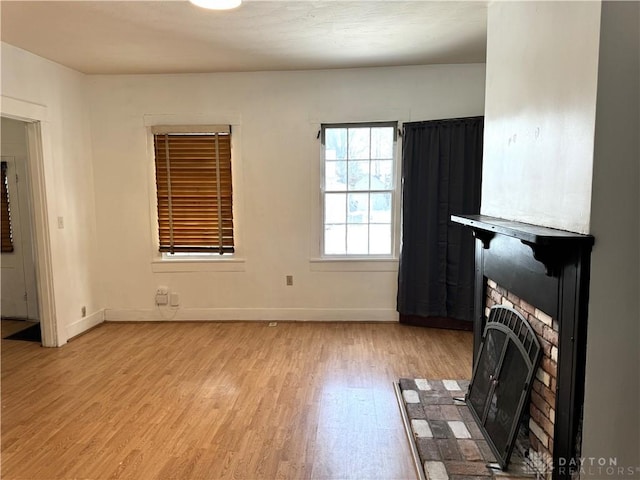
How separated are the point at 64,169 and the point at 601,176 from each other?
4491 millimetres

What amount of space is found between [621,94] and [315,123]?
3.17m

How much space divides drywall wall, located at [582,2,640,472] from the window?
2871 millimetres

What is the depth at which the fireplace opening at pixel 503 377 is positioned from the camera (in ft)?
6.71

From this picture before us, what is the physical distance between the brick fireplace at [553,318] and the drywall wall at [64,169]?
3.85m

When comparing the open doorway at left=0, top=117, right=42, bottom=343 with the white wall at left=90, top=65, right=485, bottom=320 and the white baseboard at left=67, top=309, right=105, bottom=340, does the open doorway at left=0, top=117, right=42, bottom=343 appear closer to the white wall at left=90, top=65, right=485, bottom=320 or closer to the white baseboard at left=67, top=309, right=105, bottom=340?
the white baseboard at left=67, top=309, right=105, bottom=340

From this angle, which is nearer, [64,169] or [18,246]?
[64,169]

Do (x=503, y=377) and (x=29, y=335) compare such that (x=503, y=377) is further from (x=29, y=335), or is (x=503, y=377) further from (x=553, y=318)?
(x=29, y=335)

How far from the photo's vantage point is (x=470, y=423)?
2.49 meters

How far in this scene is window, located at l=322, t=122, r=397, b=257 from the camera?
14.5 ft

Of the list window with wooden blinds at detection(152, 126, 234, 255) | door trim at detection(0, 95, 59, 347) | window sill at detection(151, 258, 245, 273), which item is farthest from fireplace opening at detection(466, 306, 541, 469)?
door trim at detection(0, 95, 59, 347)

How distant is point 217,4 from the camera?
2.63m

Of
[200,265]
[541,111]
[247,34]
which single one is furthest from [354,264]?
[541,111]

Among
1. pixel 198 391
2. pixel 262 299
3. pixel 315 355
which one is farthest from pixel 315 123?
pixel 198 391

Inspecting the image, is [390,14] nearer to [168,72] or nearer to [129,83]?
[168,72]
